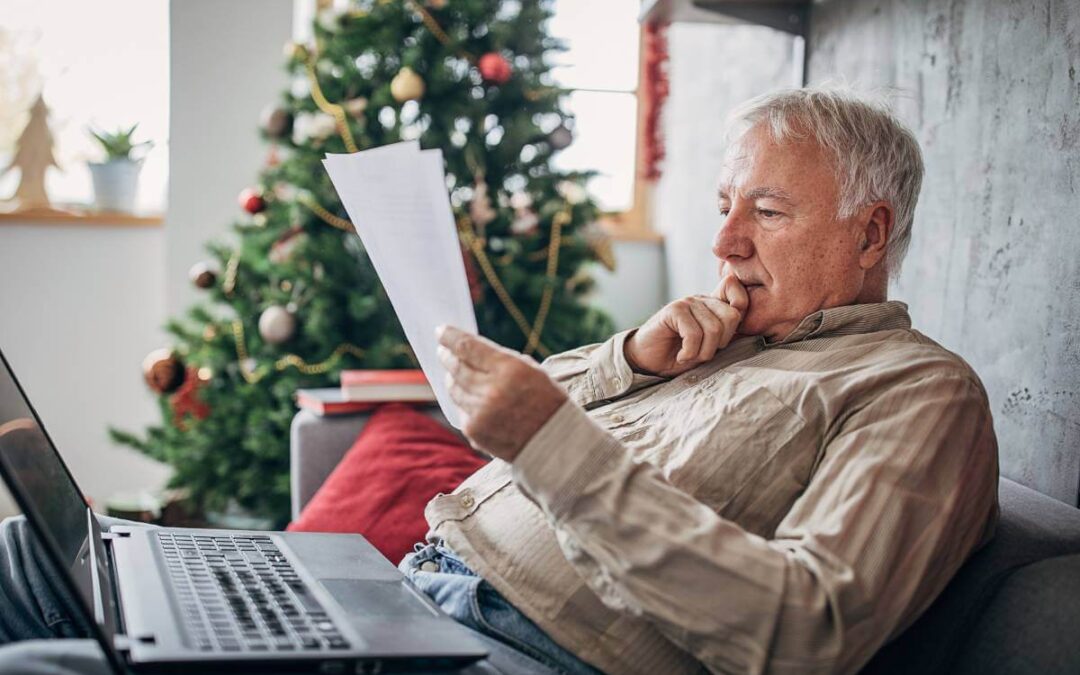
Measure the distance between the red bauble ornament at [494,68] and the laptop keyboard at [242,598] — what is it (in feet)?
5.29

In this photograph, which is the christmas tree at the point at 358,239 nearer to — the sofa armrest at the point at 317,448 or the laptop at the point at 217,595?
the sofa armrest at the point at 317,448

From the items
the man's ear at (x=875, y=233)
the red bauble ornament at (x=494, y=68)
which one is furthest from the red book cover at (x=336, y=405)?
the man's ear at (x=875, y=233)

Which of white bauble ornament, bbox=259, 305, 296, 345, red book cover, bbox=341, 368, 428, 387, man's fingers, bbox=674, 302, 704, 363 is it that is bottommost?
red book cover, bbox=341, 368, 428, 387

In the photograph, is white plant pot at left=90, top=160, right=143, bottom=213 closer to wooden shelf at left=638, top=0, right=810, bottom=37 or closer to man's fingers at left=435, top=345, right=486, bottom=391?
wooden shelf at left=638, top=0, right=810, bottom=37

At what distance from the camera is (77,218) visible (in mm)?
3219

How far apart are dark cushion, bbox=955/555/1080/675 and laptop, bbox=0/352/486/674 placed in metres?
0.51

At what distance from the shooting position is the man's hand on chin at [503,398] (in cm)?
90

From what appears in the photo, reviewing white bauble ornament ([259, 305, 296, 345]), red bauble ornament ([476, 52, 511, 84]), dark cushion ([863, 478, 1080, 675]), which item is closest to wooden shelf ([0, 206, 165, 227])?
white bauble ornament ([259, 305, 296, 345])

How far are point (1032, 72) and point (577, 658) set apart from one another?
0.98 meters

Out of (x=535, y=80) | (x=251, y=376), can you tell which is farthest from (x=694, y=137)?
(x=251, y=376)

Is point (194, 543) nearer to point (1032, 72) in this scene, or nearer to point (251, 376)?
point (1032, 72)

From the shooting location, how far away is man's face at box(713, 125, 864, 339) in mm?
1229

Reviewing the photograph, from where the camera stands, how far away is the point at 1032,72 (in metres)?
1.33

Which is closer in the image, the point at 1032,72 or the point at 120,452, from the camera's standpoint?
the point at 1032,72
